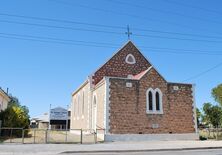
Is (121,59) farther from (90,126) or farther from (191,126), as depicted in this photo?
(191,126)

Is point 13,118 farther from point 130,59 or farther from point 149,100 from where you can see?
point 130,59

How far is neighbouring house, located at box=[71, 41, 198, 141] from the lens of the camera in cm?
2625

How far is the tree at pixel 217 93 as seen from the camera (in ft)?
205

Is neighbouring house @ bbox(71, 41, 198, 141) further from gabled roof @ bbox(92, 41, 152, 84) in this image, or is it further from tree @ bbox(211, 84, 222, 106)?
tree @ bbox(211, 84, 222, 106)

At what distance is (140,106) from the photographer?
27.2 meters

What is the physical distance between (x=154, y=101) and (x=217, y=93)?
4081 centimetres

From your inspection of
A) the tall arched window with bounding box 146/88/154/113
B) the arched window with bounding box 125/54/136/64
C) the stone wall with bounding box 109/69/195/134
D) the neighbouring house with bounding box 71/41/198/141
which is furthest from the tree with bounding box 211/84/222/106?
the tall arched window with bounding box 146/88/154/113

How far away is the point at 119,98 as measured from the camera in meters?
26.7

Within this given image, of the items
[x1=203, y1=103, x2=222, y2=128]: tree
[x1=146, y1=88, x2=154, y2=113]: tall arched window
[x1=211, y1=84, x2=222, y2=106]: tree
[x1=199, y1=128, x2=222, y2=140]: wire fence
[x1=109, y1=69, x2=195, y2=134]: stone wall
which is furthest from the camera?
[x1=211, y1=84, x2=222, y2=106]: tree

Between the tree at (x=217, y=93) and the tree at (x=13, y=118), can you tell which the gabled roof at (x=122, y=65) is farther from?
the tree at (x=217, y=93)

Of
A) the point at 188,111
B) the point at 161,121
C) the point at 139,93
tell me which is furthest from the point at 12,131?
the point at 188,111

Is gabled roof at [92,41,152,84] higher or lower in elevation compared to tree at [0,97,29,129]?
higher

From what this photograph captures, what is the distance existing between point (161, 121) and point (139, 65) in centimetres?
798

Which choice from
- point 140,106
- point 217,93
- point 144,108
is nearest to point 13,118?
point 140,106
